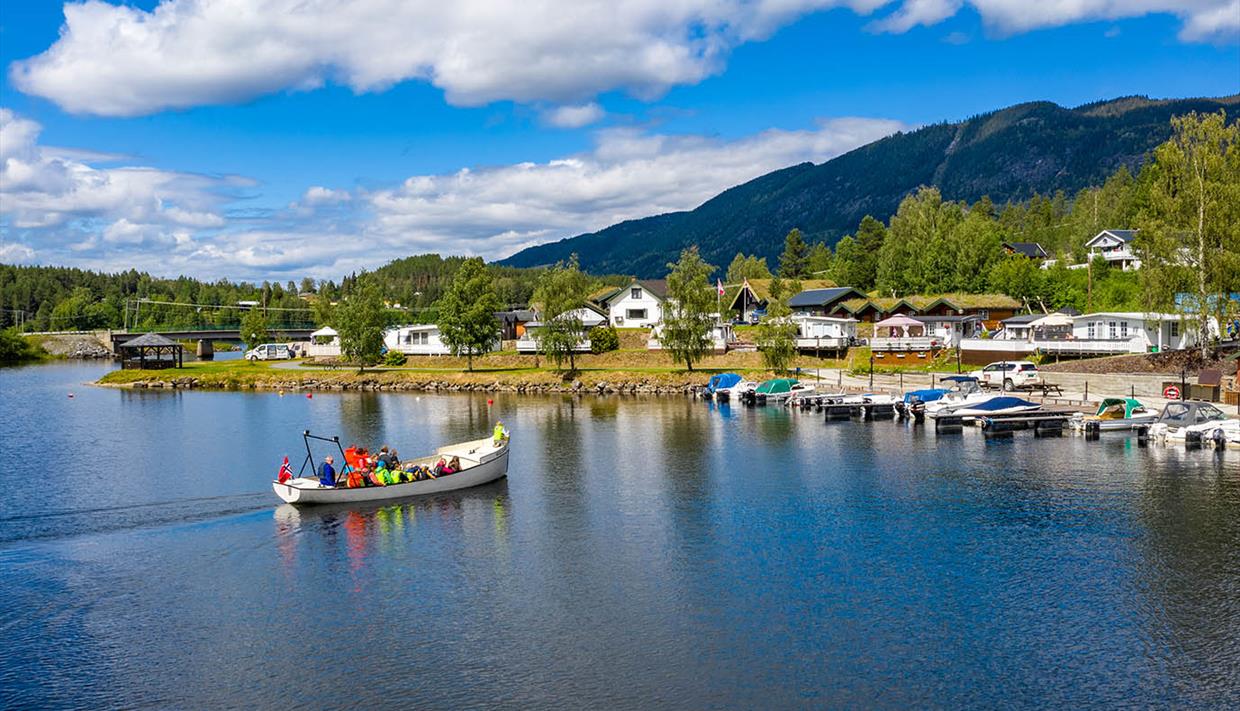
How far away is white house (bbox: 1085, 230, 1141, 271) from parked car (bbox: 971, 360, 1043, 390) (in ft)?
232

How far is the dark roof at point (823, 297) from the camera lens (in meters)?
125

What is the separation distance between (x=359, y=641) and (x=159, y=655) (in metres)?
5.90

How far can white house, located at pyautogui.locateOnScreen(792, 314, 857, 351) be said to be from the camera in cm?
11019

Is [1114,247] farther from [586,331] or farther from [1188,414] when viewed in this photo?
[1188,414]

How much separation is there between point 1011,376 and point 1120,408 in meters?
14.9

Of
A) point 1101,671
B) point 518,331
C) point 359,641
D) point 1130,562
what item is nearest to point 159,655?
point 359,641

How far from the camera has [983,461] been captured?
55.3 m

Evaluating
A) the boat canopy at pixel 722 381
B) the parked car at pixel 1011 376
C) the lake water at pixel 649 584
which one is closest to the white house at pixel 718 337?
the boat canopy at pixel 722 381

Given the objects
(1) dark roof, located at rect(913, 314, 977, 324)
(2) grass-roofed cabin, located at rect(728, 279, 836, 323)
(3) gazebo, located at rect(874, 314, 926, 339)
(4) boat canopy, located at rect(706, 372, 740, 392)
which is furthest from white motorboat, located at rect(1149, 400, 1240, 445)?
(2) grass-roofed cabin, located at rect(728, 279, 836, 323)

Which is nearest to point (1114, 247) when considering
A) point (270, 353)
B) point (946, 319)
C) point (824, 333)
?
point (946, 319)

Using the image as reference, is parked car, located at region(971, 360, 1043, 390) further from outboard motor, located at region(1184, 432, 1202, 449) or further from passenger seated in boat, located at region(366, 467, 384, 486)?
passenger seated in boat, located at region(366, 467, 384, 486)

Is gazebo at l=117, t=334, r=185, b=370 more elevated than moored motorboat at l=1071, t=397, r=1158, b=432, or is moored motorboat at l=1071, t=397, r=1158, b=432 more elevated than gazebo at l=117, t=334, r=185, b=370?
gazebo at l=117, t=334, r=185, b=370

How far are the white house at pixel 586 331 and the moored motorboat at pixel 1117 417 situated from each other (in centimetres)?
6127

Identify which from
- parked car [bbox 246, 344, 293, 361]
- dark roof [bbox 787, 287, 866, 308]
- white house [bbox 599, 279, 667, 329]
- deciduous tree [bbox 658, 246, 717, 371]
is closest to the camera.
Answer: deciduous tree [bbox 658, 246, 717, 371]
